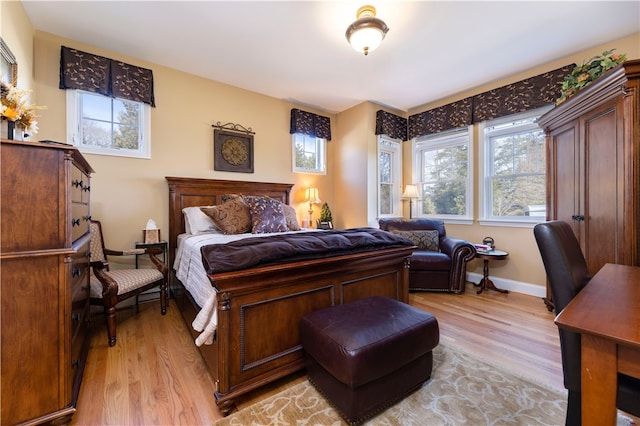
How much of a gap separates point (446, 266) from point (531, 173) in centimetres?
162

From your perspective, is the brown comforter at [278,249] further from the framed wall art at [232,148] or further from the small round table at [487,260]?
the framed wall art at [232,148]

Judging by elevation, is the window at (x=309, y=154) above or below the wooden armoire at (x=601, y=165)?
above

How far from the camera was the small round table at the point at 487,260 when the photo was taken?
10.6 feet

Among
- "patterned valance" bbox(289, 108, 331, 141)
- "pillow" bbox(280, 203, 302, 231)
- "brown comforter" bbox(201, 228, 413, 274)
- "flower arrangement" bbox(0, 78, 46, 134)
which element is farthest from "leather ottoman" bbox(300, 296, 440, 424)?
"patterned valance" bbox(289, 108, 331, 141)

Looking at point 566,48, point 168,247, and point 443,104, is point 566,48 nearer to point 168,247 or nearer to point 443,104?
point 443,104

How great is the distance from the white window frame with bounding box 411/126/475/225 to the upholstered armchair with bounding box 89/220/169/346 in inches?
154

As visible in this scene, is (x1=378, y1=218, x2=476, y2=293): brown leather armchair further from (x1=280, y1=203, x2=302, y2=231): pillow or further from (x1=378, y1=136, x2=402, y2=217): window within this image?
(x1=280, y1=203, x2=302, y2=231): pillow

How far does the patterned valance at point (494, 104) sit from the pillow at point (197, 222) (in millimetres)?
3547

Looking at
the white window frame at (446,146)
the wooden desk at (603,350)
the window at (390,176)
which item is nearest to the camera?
the wooden desk at (603,350)

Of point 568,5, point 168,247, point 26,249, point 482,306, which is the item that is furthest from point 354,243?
point 568,5

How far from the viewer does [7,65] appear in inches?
73.9

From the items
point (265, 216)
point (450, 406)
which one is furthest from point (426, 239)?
point (450, 406)

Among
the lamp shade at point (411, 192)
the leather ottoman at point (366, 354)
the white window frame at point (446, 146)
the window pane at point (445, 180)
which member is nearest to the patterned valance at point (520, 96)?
the white window frame at point (446, 146)

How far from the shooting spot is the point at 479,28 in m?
2.46
